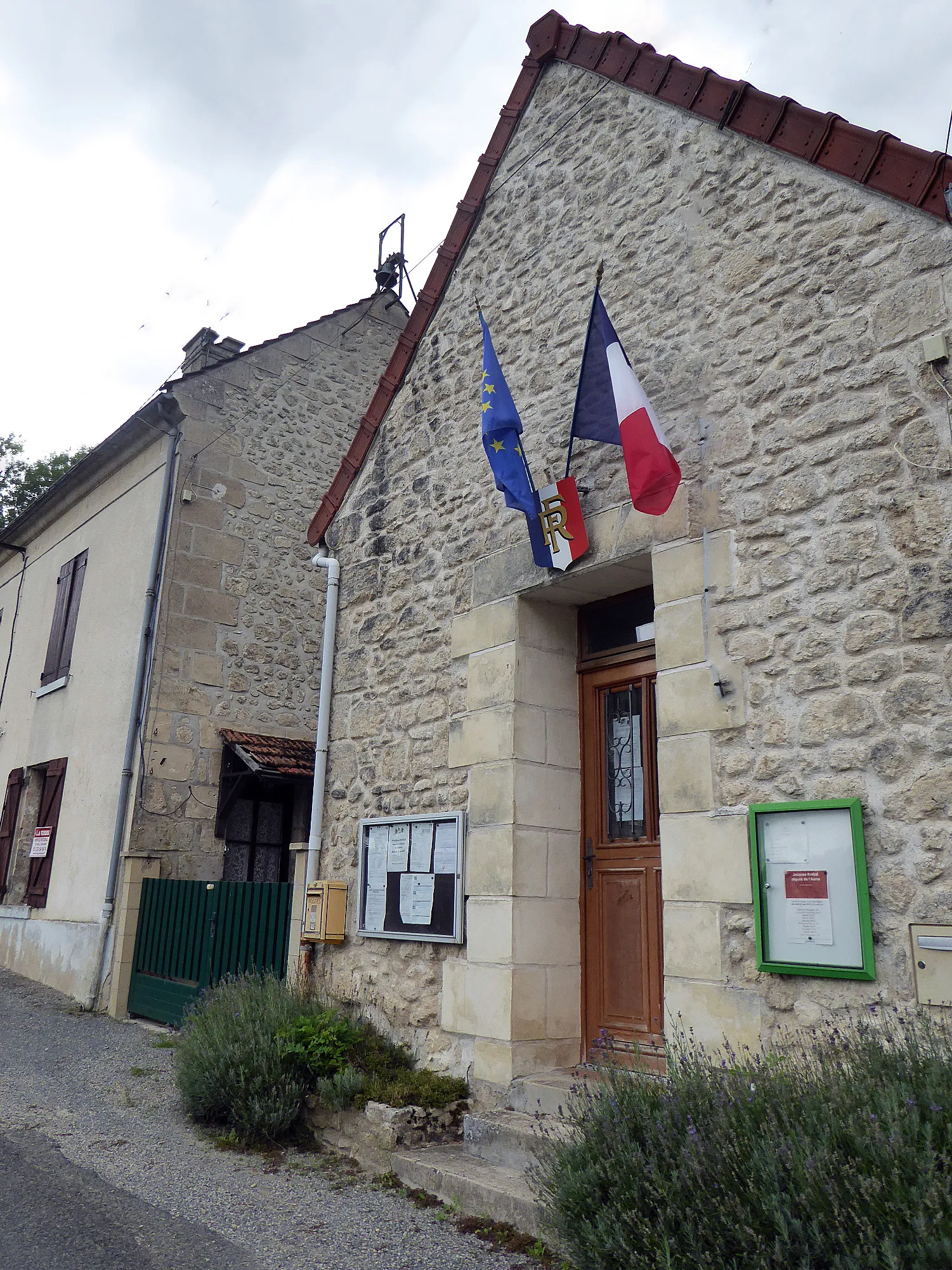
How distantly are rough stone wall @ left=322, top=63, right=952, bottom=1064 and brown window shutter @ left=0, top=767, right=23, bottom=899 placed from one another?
21.9 ft

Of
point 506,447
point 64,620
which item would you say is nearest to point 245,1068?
point 506,447

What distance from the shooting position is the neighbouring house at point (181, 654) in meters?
9.54

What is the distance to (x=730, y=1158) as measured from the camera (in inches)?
118

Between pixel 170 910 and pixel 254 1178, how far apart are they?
13.5ft

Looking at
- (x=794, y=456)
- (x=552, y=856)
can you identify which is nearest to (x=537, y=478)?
(x=794, y=456)

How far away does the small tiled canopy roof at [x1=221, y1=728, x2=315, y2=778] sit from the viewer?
375 inches

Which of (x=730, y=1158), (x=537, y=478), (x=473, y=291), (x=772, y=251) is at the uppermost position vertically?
(x=473, y=291)

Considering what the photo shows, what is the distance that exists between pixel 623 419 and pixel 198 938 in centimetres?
567

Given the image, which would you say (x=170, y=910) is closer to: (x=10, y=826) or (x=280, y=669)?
(x=280, y=669)

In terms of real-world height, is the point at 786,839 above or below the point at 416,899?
above

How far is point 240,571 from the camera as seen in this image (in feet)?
34.8

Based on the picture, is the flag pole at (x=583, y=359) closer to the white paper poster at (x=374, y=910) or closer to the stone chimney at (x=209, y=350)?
the white paper poster at (x=374, y=910)

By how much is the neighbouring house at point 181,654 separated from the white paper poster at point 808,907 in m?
6.16

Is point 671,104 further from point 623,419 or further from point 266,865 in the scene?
point 266,865
